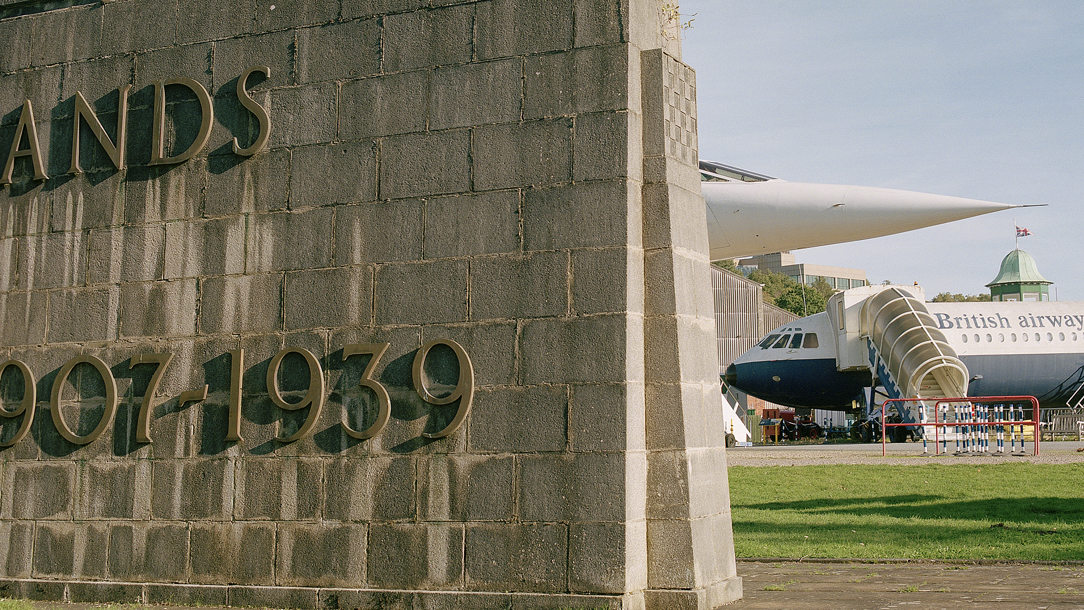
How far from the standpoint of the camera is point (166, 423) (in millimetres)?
7863

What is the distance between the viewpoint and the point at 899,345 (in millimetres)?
35125

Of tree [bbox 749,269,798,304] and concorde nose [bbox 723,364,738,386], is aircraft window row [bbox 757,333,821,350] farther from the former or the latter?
tree [bbox 749,269,798,304]

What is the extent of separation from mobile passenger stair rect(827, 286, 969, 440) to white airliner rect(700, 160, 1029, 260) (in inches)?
360

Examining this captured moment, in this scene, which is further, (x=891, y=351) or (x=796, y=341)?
(x=796, y=341)

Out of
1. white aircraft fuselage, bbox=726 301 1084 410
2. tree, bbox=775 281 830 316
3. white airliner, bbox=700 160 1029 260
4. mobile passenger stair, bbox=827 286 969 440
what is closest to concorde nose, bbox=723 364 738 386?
white aircraft fuselage, bbox=726 301 1084 410

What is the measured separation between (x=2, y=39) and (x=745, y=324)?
66727 mm

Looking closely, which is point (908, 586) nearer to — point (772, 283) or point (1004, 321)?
point (1004, 321)

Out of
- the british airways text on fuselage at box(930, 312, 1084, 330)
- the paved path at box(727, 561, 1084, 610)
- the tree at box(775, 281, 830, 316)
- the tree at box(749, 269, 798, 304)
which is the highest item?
the tree at box(749, 269, 798, 304)

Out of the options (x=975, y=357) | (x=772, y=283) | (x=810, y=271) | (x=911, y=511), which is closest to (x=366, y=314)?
(x=911, y=511)

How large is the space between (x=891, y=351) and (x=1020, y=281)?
6828 centimetres

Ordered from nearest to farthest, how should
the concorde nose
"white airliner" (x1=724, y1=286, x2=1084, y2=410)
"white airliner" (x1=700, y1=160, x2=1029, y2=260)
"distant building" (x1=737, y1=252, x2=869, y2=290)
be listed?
"white airliner" (x1=700, y1=160, x2=1029, y2=260) < "white airliner" (x1=724, y1=286, x2=1084, y2=410) < the concorde nose < "distant building" (x1=737, y1=252, x2=869, y2=290)

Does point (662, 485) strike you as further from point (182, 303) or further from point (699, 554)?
point (182, 303)

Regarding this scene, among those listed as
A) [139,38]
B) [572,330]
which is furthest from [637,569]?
[139,38]

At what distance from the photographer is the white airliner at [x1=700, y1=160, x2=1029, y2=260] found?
83.0ft
